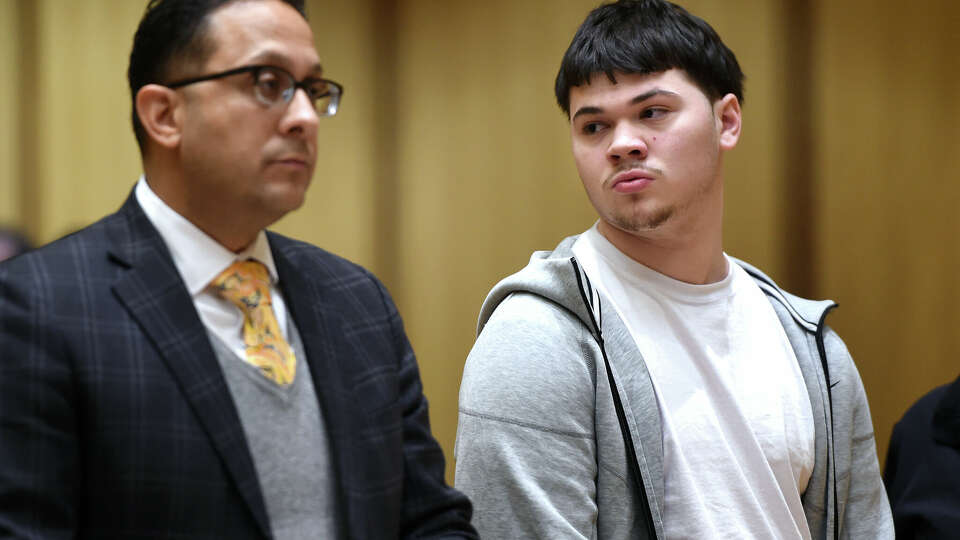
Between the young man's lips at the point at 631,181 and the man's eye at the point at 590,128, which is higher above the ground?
the man's eye at the point at 590,128

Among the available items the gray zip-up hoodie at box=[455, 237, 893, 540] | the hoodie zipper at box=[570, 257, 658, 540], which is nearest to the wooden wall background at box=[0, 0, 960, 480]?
the gray zip-up hoodie at box=[455, 237, 893, 540]

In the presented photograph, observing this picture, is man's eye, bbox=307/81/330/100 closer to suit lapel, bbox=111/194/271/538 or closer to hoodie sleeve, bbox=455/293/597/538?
suit lapel, bbox=111/194/271/538

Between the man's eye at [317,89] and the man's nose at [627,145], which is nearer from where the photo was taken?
the man's eye at [317,89]

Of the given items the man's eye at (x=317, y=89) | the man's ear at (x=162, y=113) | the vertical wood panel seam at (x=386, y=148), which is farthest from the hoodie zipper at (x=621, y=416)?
the vertical wood panel seam at (x=386, y=148)

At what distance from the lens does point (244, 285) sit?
1183 mm

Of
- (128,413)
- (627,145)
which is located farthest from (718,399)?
(128,413)

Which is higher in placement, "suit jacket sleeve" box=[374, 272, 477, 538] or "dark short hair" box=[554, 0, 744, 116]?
"dark short hair" box=[554, 0, 744, 116]

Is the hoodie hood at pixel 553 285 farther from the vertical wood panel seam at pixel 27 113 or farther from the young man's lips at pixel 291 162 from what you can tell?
the vertical wood panel seam at pixel 27 113

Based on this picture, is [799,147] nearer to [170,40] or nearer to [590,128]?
[590,128]

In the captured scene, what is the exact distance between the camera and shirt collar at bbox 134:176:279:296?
1155 millimetres

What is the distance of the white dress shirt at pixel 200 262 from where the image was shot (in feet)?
3.76

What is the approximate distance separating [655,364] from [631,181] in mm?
321

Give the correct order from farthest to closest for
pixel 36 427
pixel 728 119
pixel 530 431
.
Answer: pixel 728 119
pixel 530 431
pixel 36 427

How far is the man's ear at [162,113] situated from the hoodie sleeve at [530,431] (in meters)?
0.68
